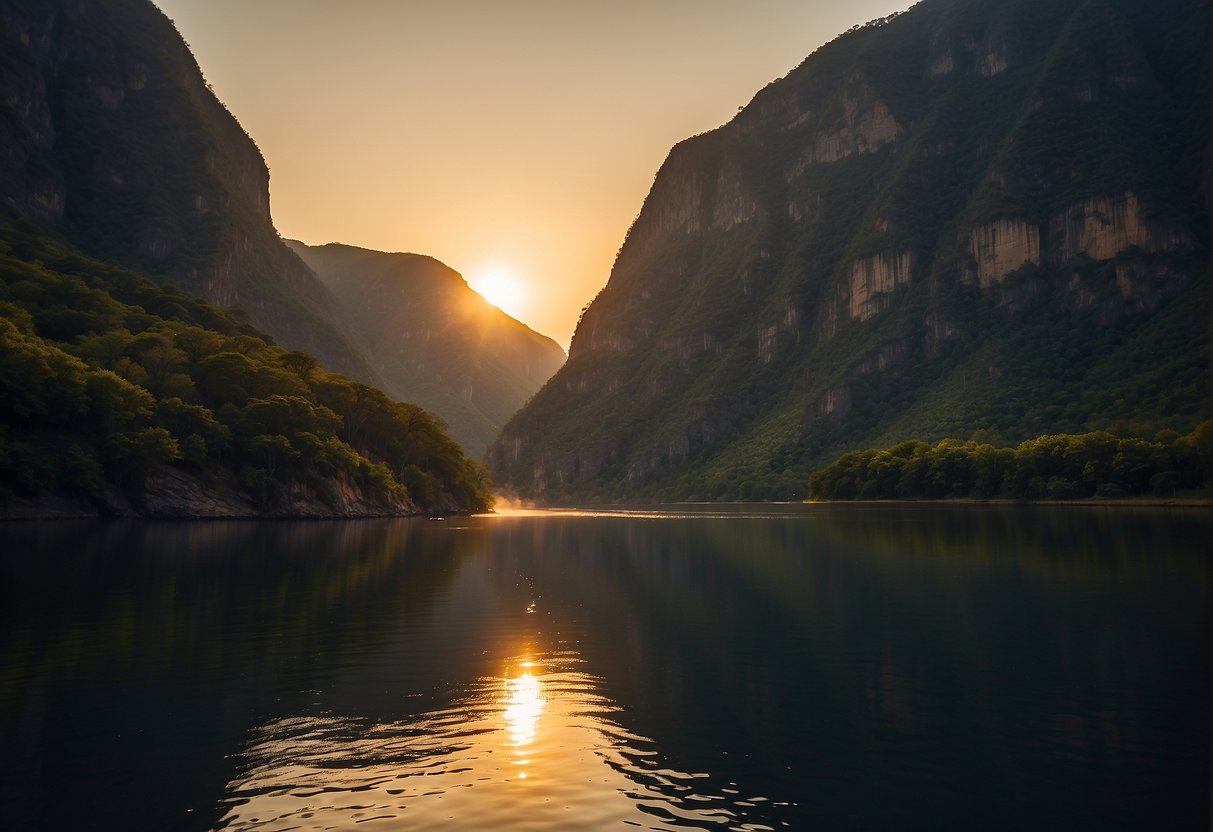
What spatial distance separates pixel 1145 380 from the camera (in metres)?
185

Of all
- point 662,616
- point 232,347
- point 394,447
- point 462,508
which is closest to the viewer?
point 662,616

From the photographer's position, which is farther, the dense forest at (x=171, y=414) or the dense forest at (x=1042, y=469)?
the dense forest at (x=1042, y=469)

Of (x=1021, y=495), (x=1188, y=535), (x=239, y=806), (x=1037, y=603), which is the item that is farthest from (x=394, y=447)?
(x=239, y=806)

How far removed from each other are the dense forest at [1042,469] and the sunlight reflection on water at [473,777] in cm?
11883

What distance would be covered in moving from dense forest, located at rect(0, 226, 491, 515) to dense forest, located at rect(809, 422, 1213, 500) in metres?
81.8

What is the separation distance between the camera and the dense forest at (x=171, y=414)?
3140 inches

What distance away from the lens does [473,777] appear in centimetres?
1338

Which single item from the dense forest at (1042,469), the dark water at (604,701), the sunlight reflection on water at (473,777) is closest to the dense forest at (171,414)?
the dark water at (604,701)

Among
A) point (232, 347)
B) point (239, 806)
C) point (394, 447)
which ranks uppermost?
point (232, 347)

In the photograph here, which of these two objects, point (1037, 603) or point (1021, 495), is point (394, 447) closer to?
point (1021, 495)

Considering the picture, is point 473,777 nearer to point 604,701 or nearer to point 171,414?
point 604,701

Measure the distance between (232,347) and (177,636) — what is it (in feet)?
384

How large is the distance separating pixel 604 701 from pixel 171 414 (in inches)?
3731

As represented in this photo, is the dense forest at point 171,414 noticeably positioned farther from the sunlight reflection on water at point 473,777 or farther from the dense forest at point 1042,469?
the dense forest at point 1042,469
